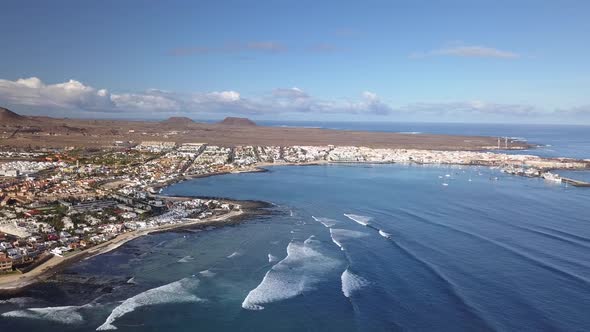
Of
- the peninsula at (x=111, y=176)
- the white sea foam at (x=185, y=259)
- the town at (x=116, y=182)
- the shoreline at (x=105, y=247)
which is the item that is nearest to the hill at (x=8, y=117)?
the peninsula at (x=111, y=176)

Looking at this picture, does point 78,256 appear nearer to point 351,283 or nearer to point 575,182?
point 351,283

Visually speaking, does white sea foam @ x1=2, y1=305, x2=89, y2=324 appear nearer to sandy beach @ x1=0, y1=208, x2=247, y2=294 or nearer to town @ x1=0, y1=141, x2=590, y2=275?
sandy beach @ x1=0, y1=208, x2=247, y2=294

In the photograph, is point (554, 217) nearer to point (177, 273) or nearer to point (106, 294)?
point (177, 273)

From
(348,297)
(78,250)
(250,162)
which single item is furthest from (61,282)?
(250,162)

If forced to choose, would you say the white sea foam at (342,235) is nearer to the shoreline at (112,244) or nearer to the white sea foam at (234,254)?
the white sea foam at (234,254)

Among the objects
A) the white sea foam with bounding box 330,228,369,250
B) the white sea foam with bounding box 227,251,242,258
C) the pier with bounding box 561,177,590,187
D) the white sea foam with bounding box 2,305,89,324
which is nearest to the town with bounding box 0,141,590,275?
the pier with bounding box 561,177,590,187

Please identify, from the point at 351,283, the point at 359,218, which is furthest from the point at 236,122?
the point at 351,283
